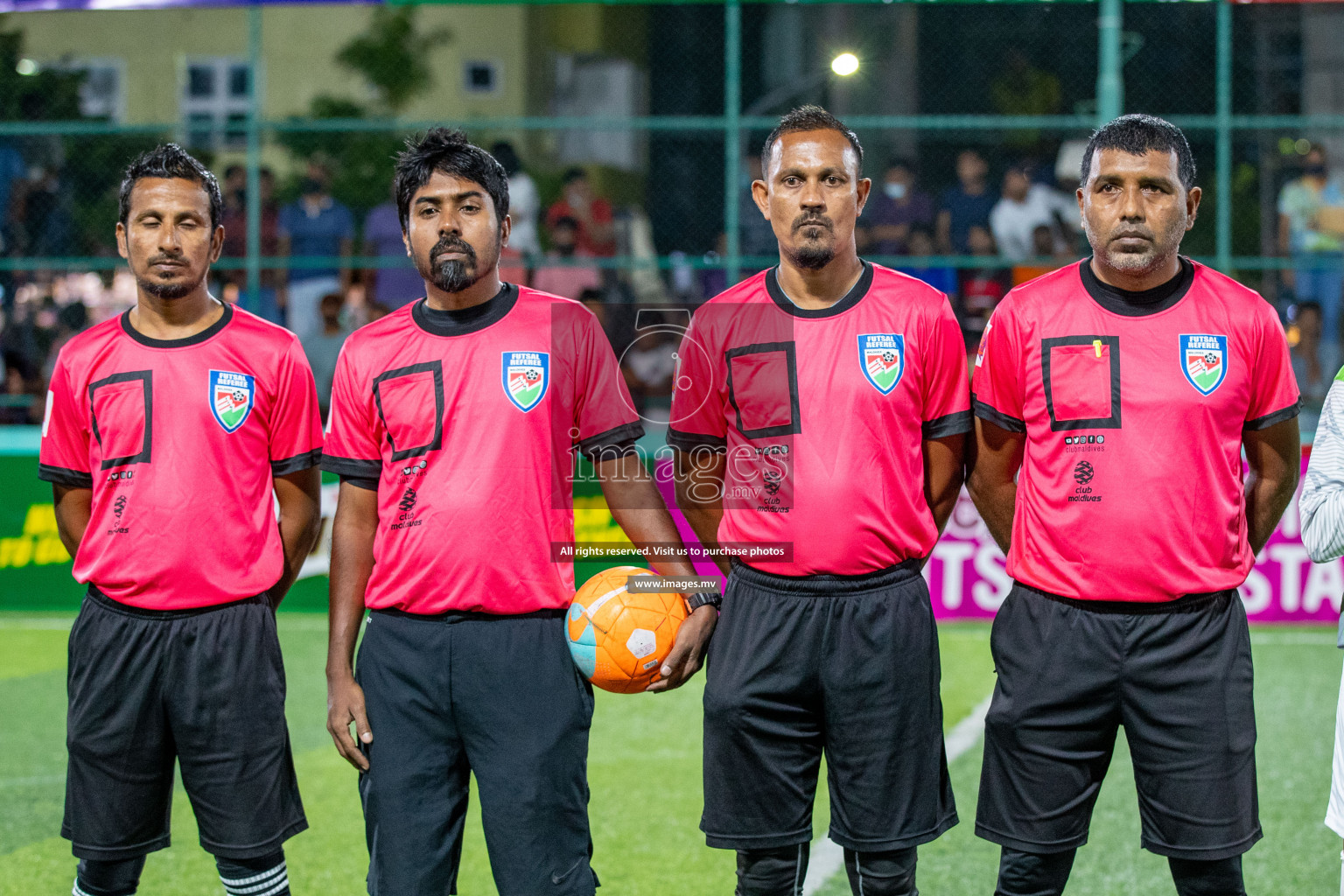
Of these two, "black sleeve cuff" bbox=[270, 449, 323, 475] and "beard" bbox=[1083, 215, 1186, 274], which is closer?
"beard" bbox=[1083, 215, 1186, 274]

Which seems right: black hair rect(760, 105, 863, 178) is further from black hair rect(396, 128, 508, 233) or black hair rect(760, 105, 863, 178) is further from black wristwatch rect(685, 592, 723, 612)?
black wristwatch rect(685, 592, 723, 612)

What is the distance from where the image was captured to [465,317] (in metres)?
3.65

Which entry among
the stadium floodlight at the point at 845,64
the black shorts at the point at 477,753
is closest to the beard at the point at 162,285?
the black shorts at the point at 477,753

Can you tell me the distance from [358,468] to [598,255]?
9.51 meters

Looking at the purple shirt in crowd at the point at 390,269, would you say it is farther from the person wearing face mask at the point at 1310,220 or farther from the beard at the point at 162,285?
the person wearing face mask at the point at 1310,220

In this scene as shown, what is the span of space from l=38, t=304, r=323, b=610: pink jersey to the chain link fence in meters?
6.33

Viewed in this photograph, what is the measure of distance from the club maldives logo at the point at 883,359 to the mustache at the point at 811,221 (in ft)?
0.99

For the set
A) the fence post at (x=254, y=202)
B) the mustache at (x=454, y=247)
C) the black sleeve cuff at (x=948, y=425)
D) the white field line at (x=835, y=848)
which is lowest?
the white field line at (x=835, y=848)

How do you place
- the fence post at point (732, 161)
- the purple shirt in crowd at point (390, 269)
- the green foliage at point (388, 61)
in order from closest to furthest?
1. the fence post at point (732, 161)
2. the purple shirt in crowd at point (390, 269)
3. the green foliage at point (388, 61)

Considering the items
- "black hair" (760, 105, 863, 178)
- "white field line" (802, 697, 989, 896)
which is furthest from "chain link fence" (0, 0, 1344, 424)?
"black hair" (760, 105, 863, 178)

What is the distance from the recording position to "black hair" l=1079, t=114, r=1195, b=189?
3.58 metres

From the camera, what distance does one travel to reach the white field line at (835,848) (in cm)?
505

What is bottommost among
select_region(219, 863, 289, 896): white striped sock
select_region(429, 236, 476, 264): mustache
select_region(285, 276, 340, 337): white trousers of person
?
select_region(219, 863, 289, 896): white striped sock

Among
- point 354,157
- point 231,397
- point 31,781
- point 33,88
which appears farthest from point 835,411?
point 33,88
